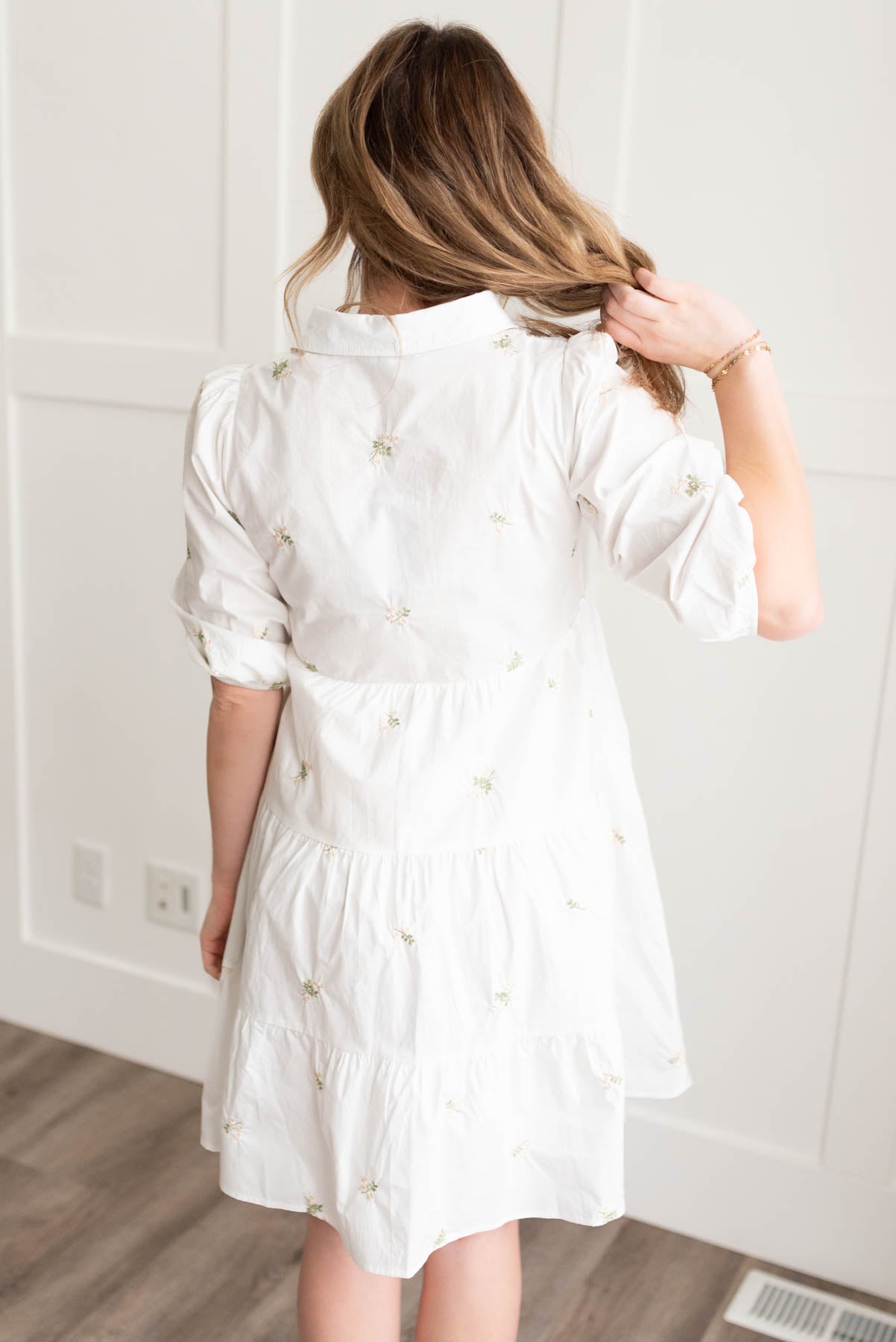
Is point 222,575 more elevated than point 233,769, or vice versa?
point 222,575

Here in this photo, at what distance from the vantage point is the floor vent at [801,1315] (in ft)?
5.15

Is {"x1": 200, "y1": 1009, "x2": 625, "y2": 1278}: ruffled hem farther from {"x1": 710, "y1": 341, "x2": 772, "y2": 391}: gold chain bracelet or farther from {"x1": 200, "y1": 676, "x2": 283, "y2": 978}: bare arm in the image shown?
{"x1": 710, "y1": 341, "x2": 772, "y2": 391}: gold chain bracelet

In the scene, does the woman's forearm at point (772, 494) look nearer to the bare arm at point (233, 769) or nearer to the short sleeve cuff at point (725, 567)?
the short sleeve cuff at point (725, 567)

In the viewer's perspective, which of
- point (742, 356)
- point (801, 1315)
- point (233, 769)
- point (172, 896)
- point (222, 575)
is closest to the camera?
point (742, 356)

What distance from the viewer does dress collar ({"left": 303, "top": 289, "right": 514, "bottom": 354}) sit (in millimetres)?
950

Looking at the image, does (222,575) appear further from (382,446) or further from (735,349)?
(735,349)

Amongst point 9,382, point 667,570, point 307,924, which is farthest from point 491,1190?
point 9,382

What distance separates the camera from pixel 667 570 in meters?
0.88

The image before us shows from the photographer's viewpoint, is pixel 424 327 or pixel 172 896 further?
pixel 172 896

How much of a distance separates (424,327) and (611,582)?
73 centimetres

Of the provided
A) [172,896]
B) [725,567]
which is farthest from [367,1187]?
[172,896]

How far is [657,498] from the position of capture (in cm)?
88

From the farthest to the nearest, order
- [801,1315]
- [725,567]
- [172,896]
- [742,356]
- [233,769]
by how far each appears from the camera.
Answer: [172,896], [801,1315], [233,769], [742,356], [725,567]

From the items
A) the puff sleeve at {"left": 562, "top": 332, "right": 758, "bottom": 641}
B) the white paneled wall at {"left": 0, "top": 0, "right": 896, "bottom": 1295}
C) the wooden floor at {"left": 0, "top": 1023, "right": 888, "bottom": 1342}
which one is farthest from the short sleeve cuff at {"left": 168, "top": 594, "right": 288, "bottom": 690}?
the wooden floor at {"left": 0, "top": 1023, "right": 888, "bottom": 1342}
